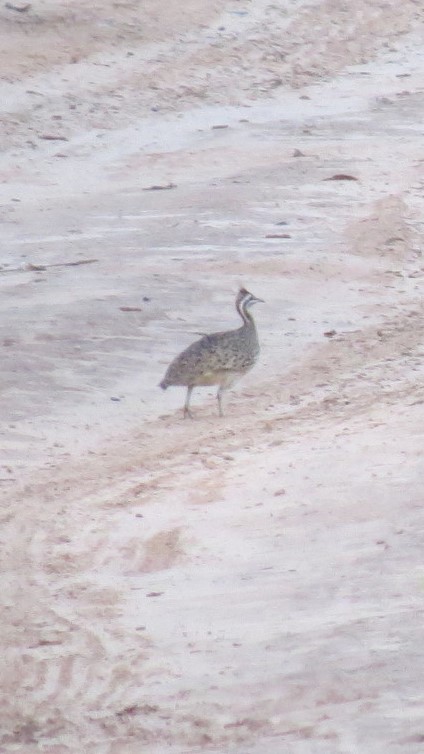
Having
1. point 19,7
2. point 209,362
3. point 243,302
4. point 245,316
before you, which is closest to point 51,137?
point 19,7

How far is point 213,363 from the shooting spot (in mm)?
11930

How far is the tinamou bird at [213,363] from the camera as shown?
11.9m

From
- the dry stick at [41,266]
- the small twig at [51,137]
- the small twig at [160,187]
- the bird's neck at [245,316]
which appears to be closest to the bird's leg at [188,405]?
the bird's neck at [245,316]

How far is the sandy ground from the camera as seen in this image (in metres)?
7.61

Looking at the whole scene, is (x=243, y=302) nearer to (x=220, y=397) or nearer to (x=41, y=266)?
(x=220, y=397)

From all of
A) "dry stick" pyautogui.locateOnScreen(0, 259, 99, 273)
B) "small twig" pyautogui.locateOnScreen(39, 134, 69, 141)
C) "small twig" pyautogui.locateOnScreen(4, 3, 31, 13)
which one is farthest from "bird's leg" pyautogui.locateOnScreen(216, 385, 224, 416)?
"small twig" pyautogui.locateOnScreen(4, 3, 31, 13)

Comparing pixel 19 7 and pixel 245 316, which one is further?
pixel 19 7

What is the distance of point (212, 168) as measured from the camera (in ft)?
59.9

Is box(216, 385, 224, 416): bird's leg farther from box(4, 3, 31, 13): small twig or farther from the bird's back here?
box(4, 3, 31, 13): small twig

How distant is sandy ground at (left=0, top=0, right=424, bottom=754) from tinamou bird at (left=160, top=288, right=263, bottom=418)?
214mm

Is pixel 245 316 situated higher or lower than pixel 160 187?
higher

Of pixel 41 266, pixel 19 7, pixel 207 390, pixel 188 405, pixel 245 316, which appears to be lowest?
pixel 19 7

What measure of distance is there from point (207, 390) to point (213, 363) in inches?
40.9

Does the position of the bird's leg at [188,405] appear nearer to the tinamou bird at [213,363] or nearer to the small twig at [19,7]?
the tinamou bird at [213,363]
